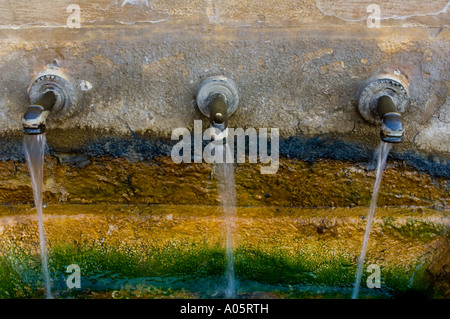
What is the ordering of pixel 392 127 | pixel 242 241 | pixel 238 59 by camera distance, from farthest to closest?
pixel 242 241
pixel 238 59
pixel 392 127

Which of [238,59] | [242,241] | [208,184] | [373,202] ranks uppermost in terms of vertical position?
[238,59]

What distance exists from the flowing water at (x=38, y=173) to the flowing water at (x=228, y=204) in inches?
41.5

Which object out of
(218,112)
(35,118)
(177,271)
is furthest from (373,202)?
(35,118)

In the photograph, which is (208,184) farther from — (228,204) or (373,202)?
(373,202)

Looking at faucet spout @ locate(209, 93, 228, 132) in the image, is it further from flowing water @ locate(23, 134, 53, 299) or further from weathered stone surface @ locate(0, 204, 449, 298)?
flowing water @ locate(23, 134, 53, 299)

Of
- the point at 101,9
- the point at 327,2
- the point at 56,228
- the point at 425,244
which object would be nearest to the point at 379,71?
the point at 327,2

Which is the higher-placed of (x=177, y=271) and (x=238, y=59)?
(x=238, y=59)

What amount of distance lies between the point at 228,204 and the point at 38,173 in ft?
3.83

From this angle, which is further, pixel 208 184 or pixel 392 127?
pixel 208 184

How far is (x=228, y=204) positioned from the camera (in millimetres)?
2451

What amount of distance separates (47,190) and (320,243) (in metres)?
1.69

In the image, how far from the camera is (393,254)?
2344 mm

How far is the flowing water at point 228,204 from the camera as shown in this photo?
2.36 m
